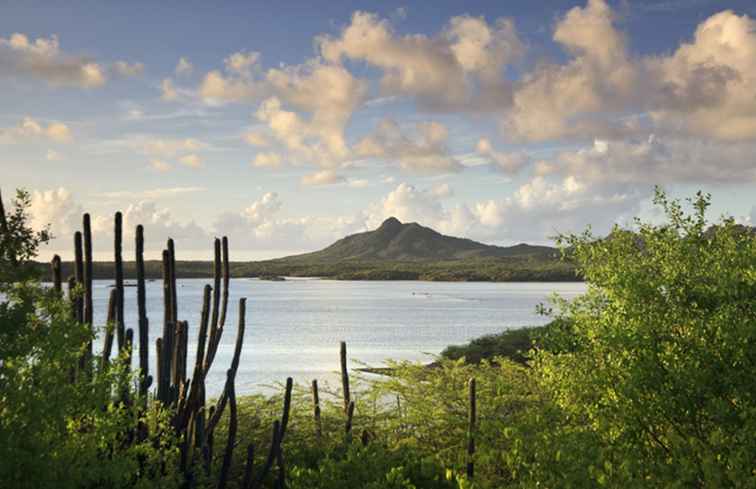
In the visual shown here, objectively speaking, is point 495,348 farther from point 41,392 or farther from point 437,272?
point 437,272

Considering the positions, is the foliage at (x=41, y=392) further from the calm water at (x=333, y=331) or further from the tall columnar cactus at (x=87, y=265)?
the calm water at (x=333, y=331)

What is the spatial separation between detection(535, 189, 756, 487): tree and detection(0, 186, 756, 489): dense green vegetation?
0.07 feet

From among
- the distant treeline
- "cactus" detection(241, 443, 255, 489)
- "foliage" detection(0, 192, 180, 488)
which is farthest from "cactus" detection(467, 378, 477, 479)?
the distant treeline

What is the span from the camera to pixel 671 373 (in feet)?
33.5

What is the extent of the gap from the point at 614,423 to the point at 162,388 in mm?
6283

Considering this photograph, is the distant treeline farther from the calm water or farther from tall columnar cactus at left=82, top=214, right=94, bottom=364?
tall columnar cactus at left=82, top=214, right=94, bottom=364

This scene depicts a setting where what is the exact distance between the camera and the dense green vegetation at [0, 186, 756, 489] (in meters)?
8.64

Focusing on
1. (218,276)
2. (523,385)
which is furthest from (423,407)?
(218,276)

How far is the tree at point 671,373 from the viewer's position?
9.97 metres

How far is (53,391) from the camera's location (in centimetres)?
859

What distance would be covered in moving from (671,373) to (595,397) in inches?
60.5

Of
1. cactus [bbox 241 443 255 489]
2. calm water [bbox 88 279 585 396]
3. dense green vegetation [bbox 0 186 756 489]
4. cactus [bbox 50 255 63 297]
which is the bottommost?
calm water [bbox 88 279 585 396]

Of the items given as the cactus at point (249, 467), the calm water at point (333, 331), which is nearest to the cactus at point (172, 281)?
the cactus at point (249, 467)

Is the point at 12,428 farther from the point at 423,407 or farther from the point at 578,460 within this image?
the point at 423,407
